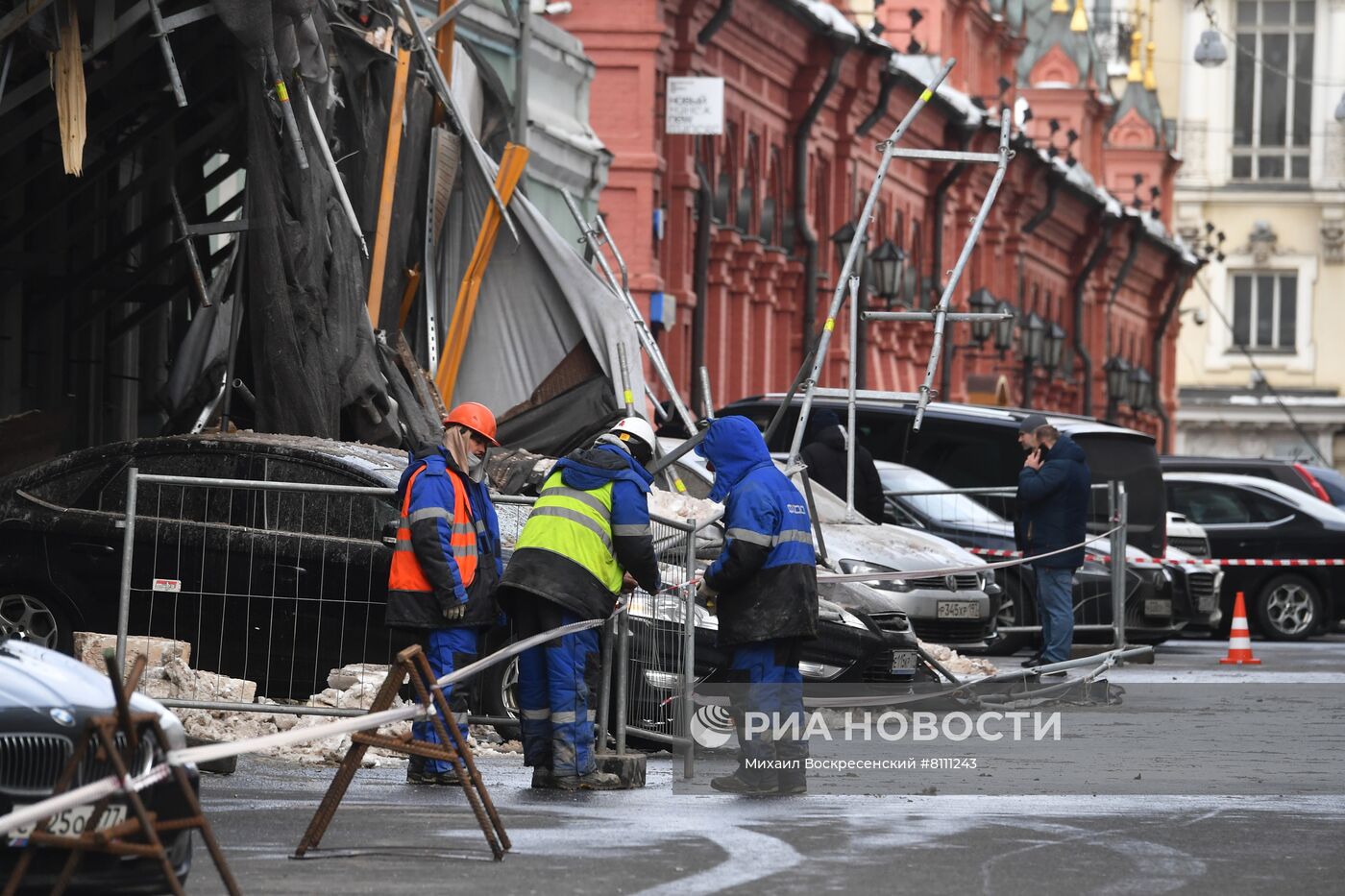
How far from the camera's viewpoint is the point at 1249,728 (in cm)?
1631

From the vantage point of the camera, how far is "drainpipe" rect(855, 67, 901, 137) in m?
41.3

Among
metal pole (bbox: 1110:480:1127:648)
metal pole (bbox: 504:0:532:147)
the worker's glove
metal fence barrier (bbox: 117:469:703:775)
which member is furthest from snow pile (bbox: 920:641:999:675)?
metal pole (bbox: 504:0:532:147)

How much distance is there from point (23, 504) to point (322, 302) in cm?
456

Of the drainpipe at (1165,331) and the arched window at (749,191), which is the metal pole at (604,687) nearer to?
the arched window at (749,191)

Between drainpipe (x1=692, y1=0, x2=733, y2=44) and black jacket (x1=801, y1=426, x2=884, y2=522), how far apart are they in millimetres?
11656

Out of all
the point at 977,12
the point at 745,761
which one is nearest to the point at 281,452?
the point at 745,761

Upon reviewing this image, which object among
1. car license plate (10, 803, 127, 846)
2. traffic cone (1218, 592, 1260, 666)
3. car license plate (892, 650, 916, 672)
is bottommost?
traffic cone (1218, 592, 1260, 666)

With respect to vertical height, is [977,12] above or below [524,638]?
above

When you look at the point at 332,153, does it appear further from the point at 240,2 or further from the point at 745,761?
the point at 745,761

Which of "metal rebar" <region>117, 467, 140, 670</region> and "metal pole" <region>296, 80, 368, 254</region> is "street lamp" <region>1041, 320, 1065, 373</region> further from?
"metal rebar" <region>117, 467, 140, 670</region>

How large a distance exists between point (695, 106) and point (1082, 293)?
32.1 meters

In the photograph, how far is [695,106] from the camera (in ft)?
103

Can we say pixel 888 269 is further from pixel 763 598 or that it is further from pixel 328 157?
pixel 763 598

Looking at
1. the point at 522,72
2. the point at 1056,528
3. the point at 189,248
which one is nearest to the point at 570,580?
the point at 1056,528
